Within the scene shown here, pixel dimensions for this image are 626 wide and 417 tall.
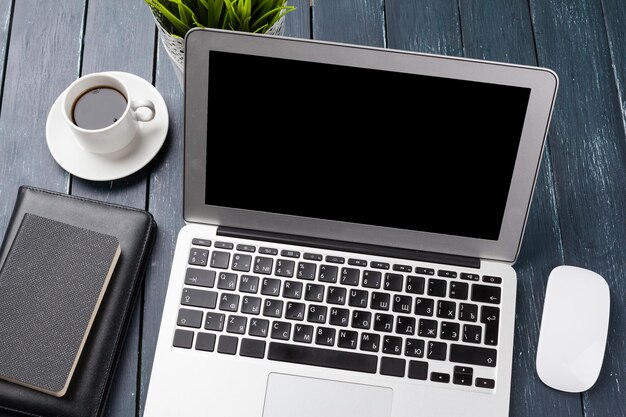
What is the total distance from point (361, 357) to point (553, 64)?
46 cm

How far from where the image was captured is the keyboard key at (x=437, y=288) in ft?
2.58

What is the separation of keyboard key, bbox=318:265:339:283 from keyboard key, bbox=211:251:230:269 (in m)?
0.10

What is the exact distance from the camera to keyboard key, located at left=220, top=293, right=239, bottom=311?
78cm

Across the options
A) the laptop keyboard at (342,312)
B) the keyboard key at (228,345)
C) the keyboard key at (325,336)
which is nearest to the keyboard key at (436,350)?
the laptop keyboard at (342,312)

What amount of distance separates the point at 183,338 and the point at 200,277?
68mm

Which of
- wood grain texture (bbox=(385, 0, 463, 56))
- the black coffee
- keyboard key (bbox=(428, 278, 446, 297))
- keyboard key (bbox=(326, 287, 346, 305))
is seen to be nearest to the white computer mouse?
keyboard key (bbox=(428, 278, 446, 297))

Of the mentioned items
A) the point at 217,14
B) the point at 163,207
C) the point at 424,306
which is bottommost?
the point at 424,306

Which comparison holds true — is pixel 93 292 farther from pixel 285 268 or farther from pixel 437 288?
pixel 437 288

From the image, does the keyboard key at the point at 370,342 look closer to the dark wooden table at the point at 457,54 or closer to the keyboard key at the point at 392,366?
the keyboard key at the point at 392,366

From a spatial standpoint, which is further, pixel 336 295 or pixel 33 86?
pixel 33 86

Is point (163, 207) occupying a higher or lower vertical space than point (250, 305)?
higher

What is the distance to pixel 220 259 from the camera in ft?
2.61

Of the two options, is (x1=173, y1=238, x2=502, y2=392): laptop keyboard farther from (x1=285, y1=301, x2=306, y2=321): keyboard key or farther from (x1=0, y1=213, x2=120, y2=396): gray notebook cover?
(x1=0, y1=213, x2=120, y2=396): gray notebook cover

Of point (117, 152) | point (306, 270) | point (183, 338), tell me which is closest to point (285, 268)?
point (306, 270)
